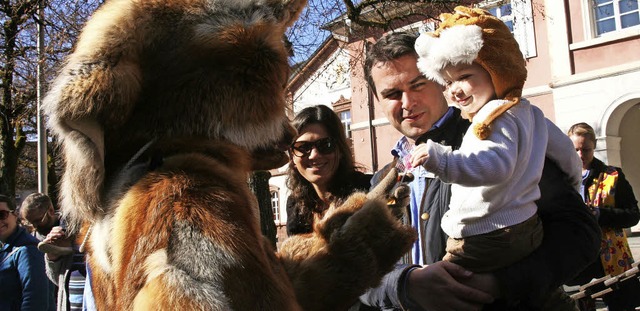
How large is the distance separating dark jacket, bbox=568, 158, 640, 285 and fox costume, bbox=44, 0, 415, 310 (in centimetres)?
427

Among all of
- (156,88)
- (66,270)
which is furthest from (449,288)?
(66,270)

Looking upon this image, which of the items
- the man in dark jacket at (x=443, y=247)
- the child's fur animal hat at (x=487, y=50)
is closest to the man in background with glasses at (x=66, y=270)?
the man in dark jacket at (x=443, y=247)

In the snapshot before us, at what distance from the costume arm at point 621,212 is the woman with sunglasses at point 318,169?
9.23 ft

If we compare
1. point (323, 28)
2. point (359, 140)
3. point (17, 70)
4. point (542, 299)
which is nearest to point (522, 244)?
point (542, 299)

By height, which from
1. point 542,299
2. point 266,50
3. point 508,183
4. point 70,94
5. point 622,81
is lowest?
point 542,299

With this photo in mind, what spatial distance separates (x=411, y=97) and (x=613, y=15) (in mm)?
15611

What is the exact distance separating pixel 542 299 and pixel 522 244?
21 cm

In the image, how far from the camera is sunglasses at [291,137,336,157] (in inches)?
145

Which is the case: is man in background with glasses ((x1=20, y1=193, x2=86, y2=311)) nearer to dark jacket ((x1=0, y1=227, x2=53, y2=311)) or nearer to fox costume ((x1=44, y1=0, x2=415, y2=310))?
dark jacket ((x1=0, y1=227, x2=53, y2=311))

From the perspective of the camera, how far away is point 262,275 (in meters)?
1.33

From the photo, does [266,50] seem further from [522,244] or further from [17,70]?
[17,70]

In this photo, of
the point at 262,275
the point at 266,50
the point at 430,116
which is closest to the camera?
the point at 262,275

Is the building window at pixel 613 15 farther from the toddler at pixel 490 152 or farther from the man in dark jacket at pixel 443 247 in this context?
the toddler at pixel 490 152

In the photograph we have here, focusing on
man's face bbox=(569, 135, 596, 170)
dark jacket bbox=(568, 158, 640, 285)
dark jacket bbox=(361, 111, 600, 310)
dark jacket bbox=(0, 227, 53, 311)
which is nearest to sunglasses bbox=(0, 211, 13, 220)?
dark jacket bbox=(0, 227, 53, 311)
